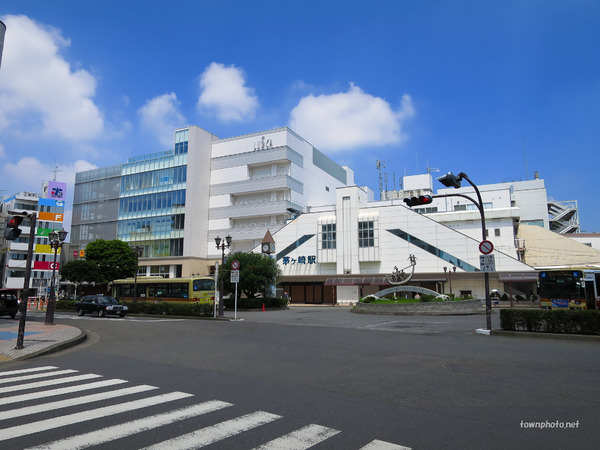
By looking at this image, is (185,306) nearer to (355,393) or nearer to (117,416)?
(355,393)

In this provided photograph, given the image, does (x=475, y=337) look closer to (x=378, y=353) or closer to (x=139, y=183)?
(x=378, y=353)

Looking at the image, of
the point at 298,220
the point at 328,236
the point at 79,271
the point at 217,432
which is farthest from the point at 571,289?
the point at 79,271

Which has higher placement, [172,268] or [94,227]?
[94,227]

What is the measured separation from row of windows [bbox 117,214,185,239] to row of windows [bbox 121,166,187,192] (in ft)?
18.4

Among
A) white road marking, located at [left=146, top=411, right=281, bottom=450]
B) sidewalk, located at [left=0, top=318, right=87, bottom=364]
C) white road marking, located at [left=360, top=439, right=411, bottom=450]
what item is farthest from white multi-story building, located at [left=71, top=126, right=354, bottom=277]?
white road marking, located at [left=360, top=439, right=411, bottom=450]

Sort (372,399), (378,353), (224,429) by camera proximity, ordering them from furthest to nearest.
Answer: (378,353)
(372,399)
(224,429)

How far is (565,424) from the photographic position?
527cm

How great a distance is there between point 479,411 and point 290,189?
56.5m

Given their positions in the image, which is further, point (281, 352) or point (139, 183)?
point (139, 183)

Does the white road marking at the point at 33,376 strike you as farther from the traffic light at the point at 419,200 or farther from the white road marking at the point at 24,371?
the traffic light at the point at 419,200

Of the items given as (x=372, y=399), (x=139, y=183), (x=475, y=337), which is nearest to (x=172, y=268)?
(x=139, y=183)

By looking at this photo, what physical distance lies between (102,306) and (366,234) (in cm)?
3425

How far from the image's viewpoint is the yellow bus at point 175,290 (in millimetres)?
33094

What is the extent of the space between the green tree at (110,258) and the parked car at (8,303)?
2209cm
